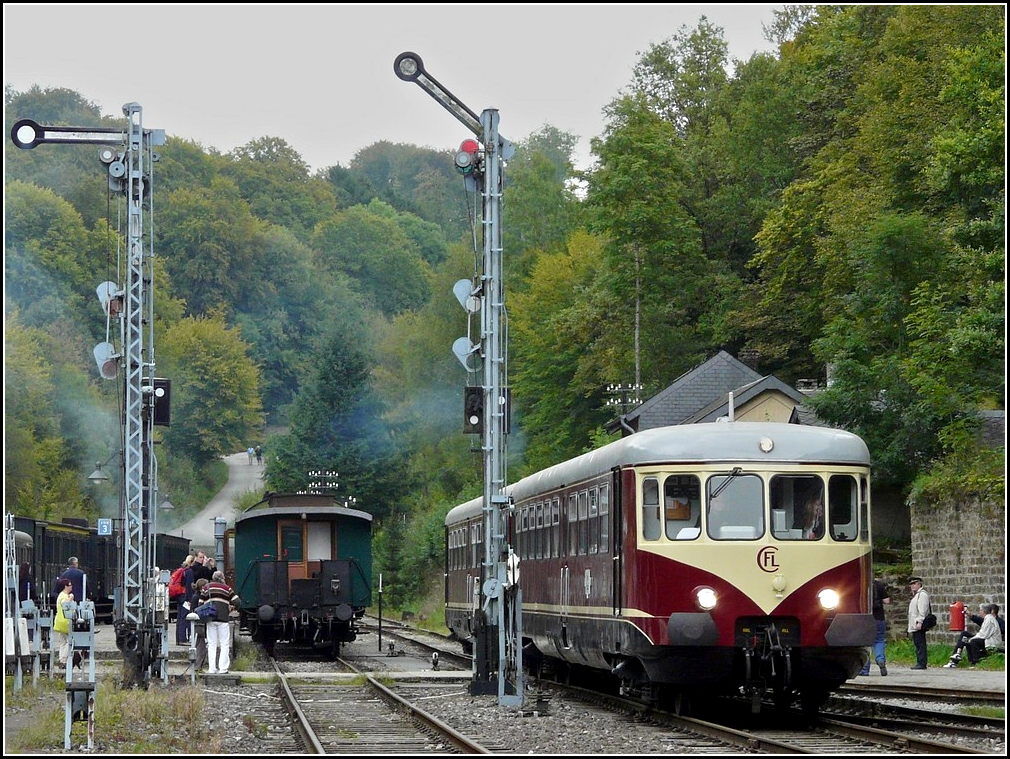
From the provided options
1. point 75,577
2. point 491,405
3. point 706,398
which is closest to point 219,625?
point 75,577

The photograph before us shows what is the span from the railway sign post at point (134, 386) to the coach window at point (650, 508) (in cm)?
802

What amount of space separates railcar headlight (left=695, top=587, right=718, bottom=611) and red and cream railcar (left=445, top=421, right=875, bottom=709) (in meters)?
0.01

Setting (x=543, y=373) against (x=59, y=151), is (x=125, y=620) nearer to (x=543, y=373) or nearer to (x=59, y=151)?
(x=543, y=373)

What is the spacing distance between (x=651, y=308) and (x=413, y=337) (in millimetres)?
22918

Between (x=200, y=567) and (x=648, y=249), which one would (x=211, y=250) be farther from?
(x=200, y=567)

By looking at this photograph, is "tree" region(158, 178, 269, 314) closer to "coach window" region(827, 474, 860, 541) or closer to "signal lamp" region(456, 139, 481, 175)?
"signal lamp" region(456, 139, 481, 175)

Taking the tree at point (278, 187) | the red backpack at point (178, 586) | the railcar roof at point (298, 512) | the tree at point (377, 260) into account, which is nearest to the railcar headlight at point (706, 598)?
the red backpack at point (178, 586)

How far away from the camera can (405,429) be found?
256ft

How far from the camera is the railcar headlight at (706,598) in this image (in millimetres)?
15625

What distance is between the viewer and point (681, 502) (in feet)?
52.9

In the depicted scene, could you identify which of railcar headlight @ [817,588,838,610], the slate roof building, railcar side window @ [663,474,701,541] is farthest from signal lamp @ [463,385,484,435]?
the slate roof building

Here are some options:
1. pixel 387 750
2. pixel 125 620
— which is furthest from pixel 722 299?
pixel 387 750

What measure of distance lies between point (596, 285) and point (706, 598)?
4442 centimetres

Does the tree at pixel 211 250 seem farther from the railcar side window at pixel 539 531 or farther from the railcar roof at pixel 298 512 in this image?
the railcar side window at pixel 539 531
